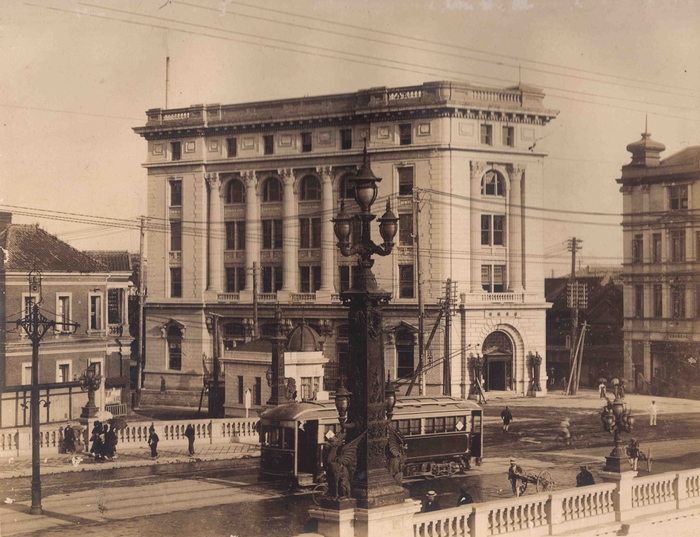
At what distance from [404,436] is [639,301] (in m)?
24.9

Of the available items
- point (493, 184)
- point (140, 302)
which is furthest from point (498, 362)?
point (140, 302)

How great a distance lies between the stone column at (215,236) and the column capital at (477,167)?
14.1 metres

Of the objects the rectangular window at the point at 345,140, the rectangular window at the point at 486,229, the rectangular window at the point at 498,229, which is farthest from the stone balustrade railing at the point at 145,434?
the rectangular window at the point at 498,229

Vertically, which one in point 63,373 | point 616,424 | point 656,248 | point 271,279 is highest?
point 656,248

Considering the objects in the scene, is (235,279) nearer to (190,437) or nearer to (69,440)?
(190,437)

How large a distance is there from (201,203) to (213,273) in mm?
3898

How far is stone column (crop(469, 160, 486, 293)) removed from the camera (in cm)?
5453

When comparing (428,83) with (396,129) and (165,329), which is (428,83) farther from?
(165,329)

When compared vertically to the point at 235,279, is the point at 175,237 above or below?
above

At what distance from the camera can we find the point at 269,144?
57.4 metres

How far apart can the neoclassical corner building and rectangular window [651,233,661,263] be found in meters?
6.83

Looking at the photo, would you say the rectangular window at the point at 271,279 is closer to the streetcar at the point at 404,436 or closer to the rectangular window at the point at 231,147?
the rectangular window at the point at 231,147

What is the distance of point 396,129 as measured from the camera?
55.2 m

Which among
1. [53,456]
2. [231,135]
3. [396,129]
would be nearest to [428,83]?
[396,129]
